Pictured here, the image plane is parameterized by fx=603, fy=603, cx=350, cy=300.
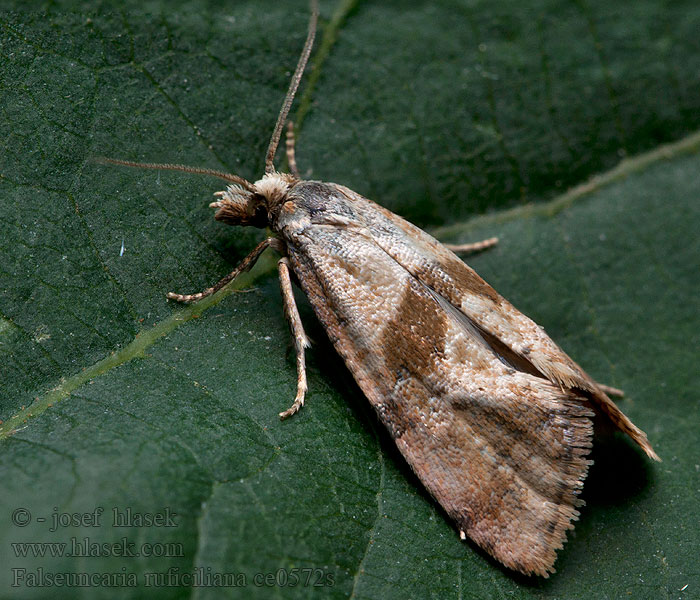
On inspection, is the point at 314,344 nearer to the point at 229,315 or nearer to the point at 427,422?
the point at 229,315

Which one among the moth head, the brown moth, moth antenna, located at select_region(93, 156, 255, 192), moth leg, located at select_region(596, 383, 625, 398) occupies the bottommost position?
moth leg, located at select_region(596, 383, 625, 398)

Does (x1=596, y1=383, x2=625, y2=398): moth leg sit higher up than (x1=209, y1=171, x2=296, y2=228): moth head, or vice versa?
(x1=209, y1=171, x2=296, y2=228): moth head

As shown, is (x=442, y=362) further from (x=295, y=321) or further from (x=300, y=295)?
(x=300, y=295)

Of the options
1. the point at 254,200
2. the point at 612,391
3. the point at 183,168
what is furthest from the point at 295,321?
the point at 612,391

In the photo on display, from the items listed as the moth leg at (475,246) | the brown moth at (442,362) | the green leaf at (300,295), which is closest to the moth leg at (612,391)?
the green leaf at (300,295)

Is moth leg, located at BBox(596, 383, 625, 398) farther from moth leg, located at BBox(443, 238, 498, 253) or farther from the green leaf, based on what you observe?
moth leg, located at BBox(443, 238, 498, 253)

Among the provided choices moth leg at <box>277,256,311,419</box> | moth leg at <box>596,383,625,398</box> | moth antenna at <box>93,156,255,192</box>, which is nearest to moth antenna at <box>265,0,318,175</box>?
moth antenna at <box>93,156,255,192</box>
